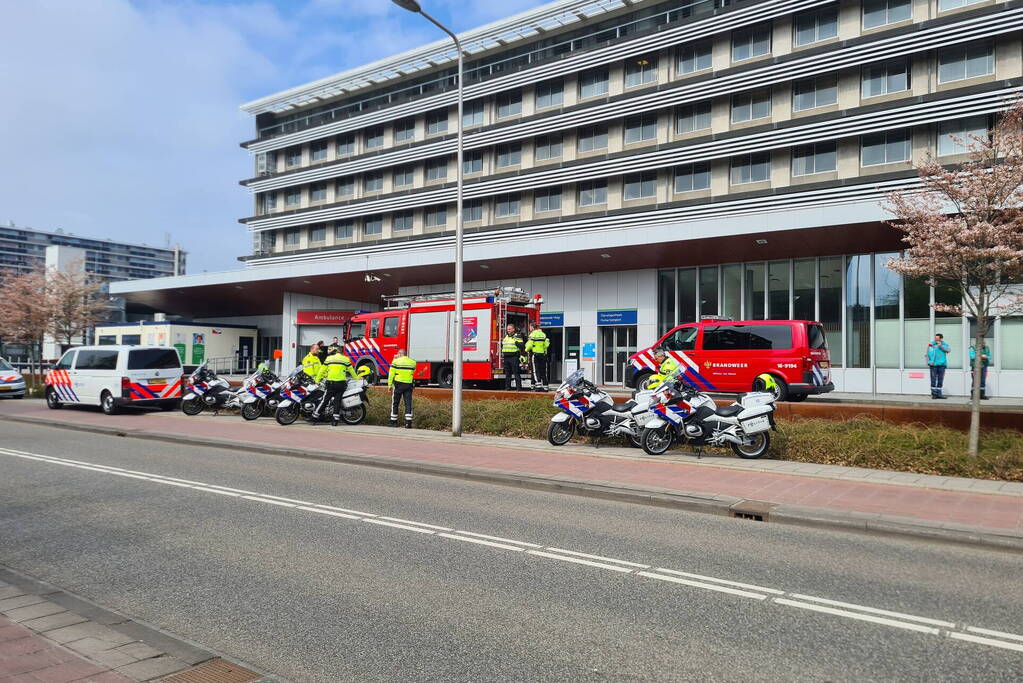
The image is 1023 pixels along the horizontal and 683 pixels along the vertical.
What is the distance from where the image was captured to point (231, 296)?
4628cm

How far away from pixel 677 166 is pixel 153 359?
2654 cm

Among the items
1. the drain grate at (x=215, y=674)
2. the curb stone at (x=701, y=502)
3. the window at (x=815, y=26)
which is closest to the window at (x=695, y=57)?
the window at (x=815, y=26)

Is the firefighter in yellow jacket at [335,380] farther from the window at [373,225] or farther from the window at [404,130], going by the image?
the window at [404,130]

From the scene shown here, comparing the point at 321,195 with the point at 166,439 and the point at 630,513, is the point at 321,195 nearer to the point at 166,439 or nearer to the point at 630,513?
the point at 166,439

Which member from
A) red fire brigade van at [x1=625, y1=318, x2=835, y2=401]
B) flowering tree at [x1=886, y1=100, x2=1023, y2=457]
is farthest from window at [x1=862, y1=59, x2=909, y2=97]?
flowering tree at [x1=886, y1=100, x2=1023, y2=457]

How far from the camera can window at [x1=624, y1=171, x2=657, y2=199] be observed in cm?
3916

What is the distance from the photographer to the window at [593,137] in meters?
41.3

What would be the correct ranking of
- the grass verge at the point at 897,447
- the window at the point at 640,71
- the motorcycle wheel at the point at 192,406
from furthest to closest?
the window at the point at 640,71 → the motorcycle wheel at the point at 192,406 → the grass verge at the point at 897,447

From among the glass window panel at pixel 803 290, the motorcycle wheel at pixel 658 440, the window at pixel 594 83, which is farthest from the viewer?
the window at pixel 594 83

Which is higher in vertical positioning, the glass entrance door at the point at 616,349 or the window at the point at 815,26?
the window at the point at 815,26

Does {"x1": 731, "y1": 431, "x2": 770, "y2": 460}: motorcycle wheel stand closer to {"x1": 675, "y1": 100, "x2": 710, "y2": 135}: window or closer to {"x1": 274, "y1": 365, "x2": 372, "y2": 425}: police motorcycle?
{"x1": 274, "y1": 365, "x2": 372, "y2": 425}: police motorcycle

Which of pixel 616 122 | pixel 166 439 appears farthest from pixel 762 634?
pixel 616 122

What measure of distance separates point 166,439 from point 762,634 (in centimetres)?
1354

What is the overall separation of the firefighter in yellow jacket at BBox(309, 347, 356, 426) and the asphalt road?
8414 millimetres
